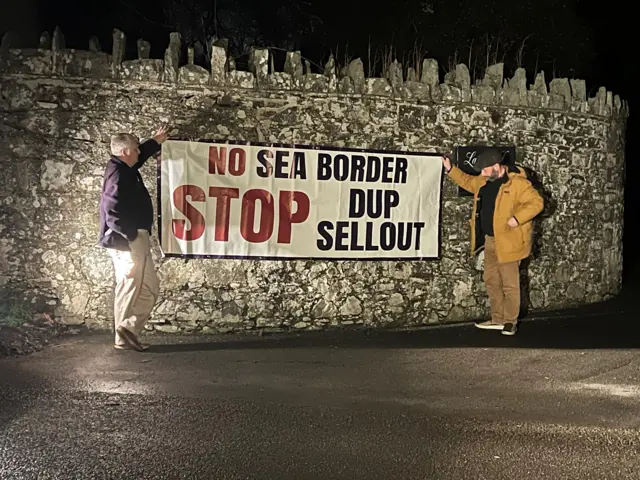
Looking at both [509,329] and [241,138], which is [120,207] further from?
[509,329]

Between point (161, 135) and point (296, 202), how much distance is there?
1.58 meters

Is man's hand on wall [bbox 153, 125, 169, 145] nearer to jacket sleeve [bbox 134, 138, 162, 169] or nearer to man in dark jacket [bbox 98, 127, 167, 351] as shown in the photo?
jacket sleeve [bbox 134, 138, 162, 169]

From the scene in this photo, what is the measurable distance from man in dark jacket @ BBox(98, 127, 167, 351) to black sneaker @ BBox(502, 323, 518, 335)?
146 inches

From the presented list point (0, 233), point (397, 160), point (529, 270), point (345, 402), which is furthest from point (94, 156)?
point (529, 270)

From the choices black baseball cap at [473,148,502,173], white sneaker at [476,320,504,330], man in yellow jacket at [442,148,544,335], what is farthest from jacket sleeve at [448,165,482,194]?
white sneaker at [476,320,504,330]

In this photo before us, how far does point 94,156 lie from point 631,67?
51.0 feet

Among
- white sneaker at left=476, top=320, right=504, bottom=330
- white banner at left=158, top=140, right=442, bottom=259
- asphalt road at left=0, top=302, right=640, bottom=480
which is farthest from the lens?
white sneaker at left=476, top=320, right=504, bottom=330

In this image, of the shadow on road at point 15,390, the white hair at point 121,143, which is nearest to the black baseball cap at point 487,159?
the white hair at point 121,143

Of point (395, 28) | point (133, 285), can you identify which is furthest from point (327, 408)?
point (395, 28)

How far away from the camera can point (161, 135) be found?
22.7 ft

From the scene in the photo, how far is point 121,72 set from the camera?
702cm

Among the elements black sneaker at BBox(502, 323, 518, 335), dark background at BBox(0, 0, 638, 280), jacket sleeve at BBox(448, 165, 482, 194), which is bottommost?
black sneaker at BBox(502, 323, 518, 335)

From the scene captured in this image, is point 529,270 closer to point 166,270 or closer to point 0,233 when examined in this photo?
point 166,270

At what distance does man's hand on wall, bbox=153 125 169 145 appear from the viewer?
22.6 feet
